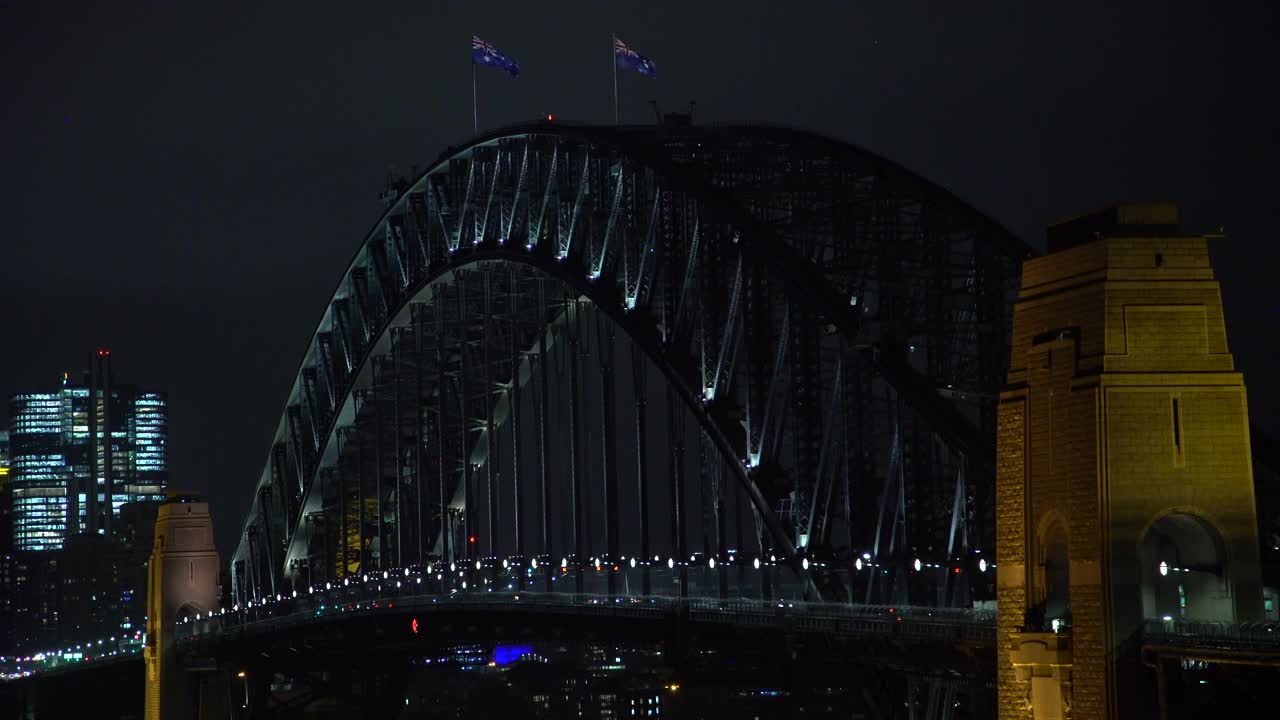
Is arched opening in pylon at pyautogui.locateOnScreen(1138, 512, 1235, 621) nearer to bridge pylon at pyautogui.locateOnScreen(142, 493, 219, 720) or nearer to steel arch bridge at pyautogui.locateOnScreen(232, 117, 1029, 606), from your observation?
steel arch bridge at pyautogui.locateOnScreen(232, 117, 1029, 606)

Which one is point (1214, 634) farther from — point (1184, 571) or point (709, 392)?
point (709, 392)

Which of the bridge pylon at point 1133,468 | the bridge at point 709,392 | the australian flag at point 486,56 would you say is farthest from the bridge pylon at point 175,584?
the bridge pylon at point 1133,468

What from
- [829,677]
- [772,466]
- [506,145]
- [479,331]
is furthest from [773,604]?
[479,331]

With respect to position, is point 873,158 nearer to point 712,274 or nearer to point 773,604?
point 712,274

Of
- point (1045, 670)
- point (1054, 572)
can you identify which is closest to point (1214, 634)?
point (1045, 670)

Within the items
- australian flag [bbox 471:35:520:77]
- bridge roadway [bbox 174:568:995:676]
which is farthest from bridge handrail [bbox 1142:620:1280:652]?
australian flag [bbox 471:35:520:77]
